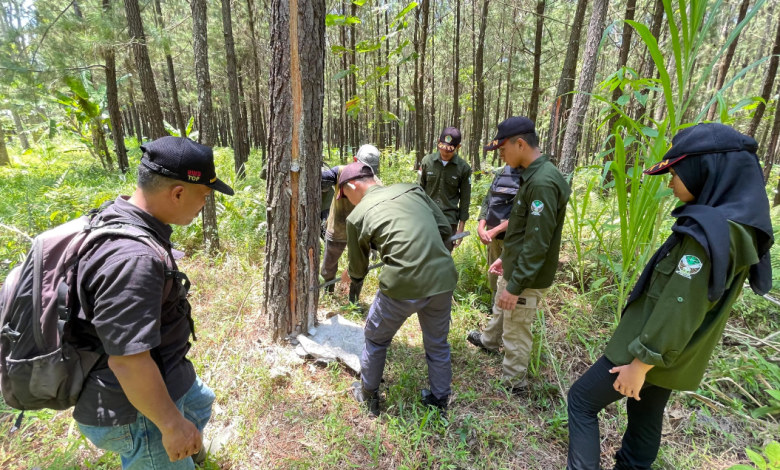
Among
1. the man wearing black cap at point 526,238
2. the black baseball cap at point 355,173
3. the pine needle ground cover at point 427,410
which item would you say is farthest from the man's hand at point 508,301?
the black baseball cap at point 355,173

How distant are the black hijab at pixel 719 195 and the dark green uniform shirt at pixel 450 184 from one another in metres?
2.85

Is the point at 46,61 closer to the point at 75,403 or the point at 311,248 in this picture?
the point at 311,248

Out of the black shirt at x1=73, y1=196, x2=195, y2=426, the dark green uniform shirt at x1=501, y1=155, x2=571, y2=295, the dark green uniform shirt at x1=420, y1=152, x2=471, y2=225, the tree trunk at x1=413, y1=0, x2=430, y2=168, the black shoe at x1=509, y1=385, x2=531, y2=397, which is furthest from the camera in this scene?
the tree trunk at x1=413, y1=0, x2=430, y2=168

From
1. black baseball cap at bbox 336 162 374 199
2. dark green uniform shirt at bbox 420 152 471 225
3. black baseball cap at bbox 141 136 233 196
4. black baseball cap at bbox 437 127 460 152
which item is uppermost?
black baseball cap at bbox 141 136 233 196

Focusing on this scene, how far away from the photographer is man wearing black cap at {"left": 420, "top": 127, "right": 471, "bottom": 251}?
13.6 ft

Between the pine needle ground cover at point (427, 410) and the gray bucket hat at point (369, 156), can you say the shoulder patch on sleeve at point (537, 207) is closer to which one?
the pine needle ground cover at point (427, 410)

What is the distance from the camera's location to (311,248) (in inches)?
116

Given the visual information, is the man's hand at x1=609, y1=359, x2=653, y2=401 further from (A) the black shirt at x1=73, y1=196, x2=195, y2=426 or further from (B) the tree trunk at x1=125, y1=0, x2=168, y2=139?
(B) the tree trunk at x1=125, y1=0, x2=168, y2=139

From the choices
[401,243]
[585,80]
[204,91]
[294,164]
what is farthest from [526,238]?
[204,91]

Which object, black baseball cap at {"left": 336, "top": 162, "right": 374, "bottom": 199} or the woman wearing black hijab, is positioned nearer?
the woman wearing black hijab

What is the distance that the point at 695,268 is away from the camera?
1.33 meters

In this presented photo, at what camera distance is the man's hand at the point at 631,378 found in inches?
59.8

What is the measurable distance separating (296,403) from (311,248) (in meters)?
1.19

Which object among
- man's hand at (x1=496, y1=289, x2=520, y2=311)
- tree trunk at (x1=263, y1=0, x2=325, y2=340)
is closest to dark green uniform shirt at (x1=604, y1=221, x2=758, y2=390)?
man's hand at (x1=496, y1=289, x2=520, y2=311)
